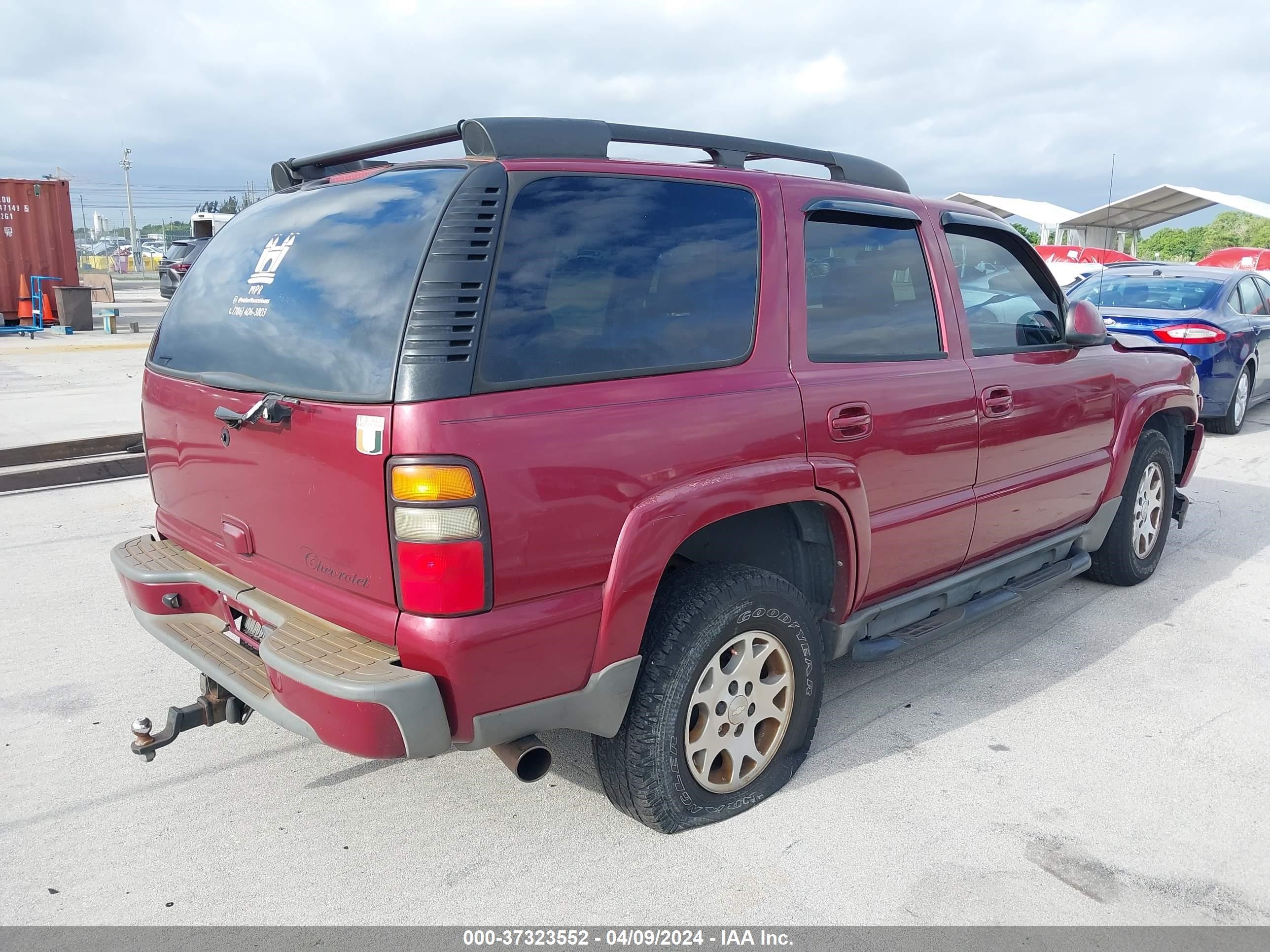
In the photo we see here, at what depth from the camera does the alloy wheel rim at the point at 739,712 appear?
2.94 metres

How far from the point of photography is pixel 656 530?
2617mm

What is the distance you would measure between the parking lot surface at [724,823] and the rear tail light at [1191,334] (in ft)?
17.9

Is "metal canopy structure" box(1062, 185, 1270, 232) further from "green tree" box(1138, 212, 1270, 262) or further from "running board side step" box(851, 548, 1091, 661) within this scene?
"running board side step" box(851, 548, 1091, 661)

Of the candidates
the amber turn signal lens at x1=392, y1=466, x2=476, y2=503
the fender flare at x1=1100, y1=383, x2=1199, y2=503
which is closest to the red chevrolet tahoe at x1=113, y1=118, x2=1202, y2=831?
the amber turn signal lens at x1=392, y1=466, x2=476, y2=503

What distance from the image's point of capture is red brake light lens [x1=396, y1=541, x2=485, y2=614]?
2332 millimetres

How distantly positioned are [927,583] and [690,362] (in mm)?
1547

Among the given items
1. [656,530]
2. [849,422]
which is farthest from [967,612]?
[656,530]

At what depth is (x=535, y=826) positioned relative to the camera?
3.02 meters

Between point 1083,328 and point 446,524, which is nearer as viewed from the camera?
point 446,524

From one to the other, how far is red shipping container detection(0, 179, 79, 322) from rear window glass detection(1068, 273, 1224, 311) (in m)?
19.6

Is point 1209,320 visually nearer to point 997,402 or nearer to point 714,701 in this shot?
point 997,402

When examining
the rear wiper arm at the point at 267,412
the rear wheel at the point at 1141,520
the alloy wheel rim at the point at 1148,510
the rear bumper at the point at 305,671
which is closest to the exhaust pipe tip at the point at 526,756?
the rear bumper at the point at 305,671

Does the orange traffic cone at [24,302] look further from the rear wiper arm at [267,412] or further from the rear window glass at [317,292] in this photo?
the rear wiper arm at [267,412]

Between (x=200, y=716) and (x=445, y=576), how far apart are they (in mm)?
1187
